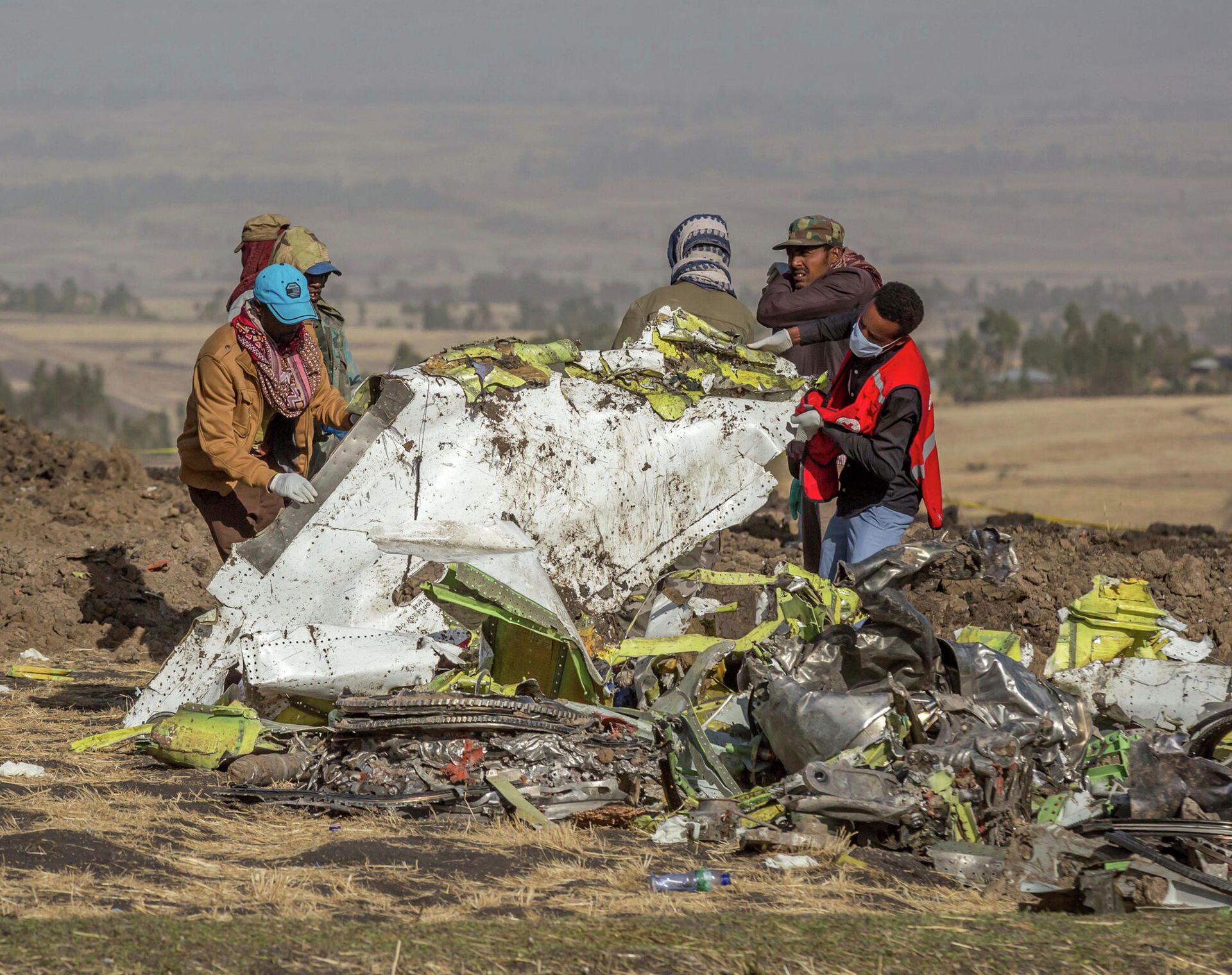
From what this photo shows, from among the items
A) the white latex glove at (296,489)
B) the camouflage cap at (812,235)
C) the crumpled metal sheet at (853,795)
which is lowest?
the crumpled metal sheet at (853,795)

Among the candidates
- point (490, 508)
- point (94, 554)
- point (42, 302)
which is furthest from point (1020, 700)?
point (42, 302)

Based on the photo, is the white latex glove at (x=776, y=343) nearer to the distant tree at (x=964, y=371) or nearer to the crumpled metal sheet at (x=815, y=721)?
the crumpled metal sheet at (x=815, y=721)

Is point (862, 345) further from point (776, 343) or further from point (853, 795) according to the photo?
point (853, 795)

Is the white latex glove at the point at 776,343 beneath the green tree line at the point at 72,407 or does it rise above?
above

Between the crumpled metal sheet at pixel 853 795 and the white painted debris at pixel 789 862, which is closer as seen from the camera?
the white painted debris at pixel 789 862

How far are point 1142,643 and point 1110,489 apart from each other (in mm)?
20806

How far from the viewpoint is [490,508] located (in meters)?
6.54

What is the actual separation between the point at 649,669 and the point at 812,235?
2.56m

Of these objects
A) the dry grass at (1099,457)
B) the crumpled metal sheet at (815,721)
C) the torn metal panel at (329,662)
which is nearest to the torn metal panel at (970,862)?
the crumpled metal sheet at (815,721)

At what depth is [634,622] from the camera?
6.90 m

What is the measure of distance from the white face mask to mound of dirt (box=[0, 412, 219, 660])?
4838 millimetres

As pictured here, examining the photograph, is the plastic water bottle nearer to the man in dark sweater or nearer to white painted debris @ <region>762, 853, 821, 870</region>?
white painted debris @ <region>762, 853, 821, 870</region>

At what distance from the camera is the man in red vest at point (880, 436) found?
646 centimetres

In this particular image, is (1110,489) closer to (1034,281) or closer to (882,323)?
(882,323)
